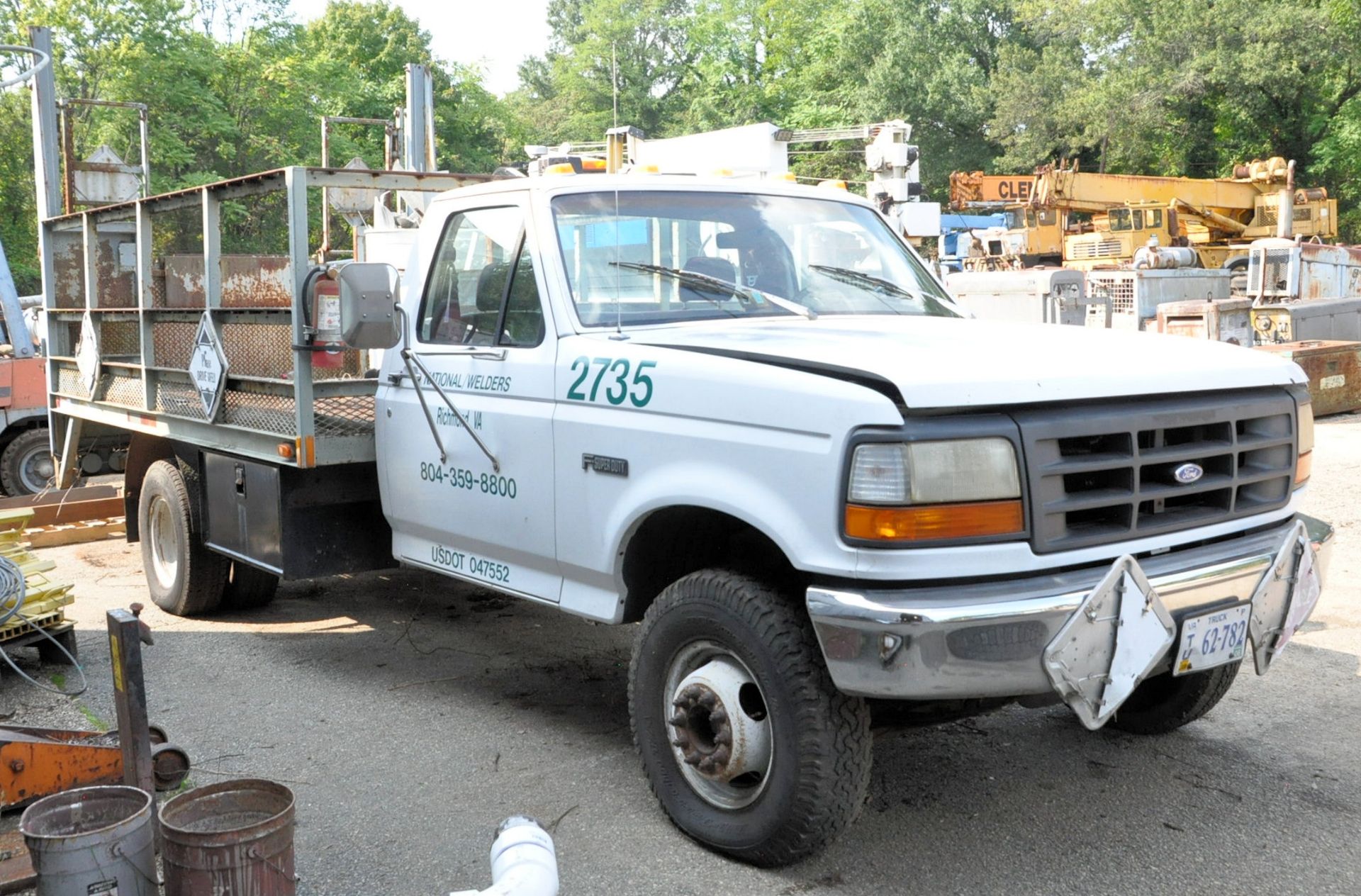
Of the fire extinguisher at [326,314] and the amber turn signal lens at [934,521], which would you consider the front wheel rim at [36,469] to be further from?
the amber turn signal lens at [934,521]

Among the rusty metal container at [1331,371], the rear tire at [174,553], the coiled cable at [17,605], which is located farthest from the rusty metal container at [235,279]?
the rusty metal container at [1331,371]

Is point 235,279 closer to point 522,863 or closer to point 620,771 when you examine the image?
point 620,771

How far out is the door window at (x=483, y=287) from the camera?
453 cm

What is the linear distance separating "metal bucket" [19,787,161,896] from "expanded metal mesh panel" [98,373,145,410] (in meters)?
3.66

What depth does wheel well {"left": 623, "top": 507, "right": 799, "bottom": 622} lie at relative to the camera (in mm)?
3830

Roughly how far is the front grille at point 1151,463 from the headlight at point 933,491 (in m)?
0.07

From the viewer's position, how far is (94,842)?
3047mm

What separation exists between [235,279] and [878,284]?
4.36m

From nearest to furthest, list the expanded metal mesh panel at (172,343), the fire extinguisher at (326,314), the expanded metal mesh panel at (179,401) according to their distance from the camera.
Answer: the fire extinguisher at (326,314), the expanded metal mesh panel at (179,401), the expanded metal mesh panel at (172,343)

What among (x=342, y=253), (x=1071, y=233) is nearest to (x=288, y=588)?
(x=342, y=253)

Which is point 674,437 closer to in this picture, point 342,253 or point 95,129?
point 342,253

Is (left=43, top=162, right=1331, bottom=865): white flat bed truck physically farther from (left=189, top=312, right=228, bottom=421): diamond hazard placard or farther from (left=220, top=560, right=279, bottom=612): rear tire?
(left=220, top=560, right=279, bottom=612): rear tire

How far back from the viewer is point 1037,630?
3166 millimetres

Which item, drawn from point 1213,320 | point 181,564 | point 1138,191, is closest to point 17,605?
point 181,564
